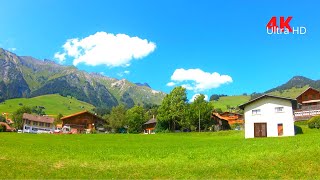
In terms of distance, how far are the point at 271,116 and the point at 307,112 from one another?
23366 millimetres

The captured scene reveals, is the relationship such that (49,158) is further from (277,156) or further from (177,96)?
(177,96)

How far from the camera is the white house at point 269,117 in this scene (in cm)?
6122

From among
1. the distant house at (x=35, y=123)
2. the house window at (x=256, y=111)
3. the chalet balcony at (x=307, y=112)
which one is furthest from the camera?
the distant house at (x=35, y=123)

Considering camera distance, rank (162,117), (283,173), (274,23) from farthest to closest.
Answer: (162,117) → (274,23) → (283,173)

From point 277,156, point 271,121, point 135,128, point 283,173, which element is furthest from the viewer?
point 135,128

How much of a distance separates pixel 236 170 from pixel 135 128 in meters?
124

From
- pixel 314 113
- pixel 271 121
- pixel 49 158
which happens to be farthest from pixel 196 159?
pixel 314 113

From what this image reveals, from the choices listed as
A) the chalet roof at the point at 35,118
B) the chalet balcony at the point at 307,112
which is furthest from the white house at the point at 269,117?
the chalet roof at the point at 35,118

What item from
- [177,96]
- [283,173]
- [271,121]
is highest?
[177,96]

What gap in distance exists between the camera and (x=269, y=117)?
2466 inches

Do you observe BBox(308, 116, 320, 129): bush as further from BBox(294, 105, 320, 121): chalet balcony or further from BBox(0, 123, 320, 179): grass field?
BBox(0, 123, 320, 179): grass field

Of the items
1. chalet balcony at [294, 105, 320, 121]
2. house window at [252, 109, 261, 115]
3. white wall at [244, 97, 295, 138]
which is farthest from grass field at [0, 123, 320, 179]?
chalet balcony at [294, 105, 320, 121]

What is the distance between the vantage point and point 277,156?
88.8 feet

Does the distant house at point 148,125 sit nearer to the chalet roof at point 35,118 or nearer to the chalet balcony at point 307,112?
the chalet roof at point 35,118
